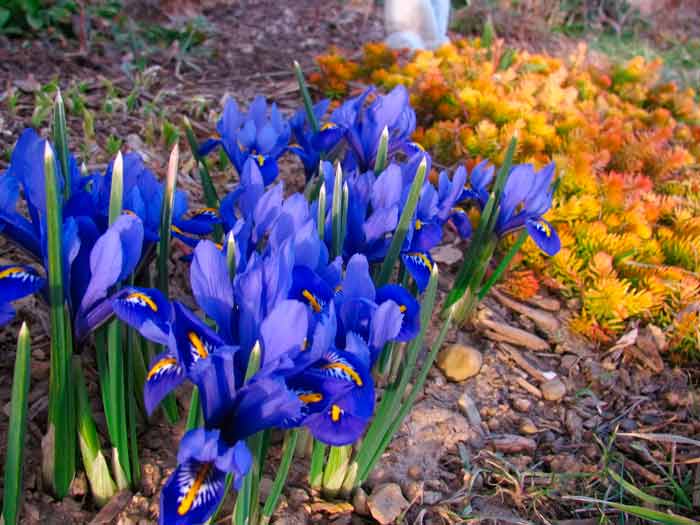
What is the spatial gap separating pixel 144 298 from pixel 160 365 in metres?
0.14

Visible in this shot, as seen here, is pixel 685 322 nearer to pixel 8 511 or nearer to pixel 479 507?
pixel 479 507

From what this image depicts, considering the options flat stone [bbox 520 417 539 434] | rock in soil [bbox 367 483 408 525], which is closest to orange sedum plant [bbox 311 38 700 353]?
flat stone [bbox 520 417 539 434]

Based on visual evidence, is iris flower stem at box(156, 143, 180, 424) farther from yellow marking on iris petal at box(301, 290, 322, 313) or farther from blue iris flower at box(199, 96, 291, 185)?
blue iris flower at box(199, 96, 291, 185)

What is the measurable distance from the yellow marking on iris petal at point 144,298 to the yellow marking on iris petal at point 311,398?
307mm

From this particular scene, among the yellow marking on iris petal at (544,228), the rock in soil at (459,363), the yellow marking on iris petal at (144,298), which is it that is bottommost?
the rock in soil at (459,363)

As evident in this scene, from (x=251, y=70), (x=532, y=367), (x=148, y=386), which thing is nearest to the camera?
(x=148, y=386)

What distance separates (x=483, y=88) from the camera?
3473 millimetres

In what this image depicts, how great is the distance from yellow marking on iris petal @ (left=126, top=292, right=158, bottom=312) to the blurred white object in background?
3.86m

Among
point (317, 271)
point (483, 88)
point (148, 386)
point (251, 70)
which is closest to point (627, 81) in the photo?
point (483, 88)

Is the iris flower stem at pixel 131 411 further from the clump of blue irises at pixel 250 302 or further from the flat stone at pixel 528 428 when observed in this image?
the flat stone at pixel 528 428

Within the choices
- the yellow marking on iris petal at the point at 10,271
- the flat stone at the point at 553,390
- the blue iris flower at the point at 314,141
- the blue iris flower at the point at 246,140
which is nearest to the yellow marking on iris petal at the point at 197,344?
the yellow marking on iris petal at the point at 10,271

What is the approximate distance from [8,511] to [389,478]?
900mm

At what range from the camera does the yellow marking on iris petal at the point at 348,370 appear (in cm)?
114

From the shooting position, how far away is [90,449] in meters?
1.35
